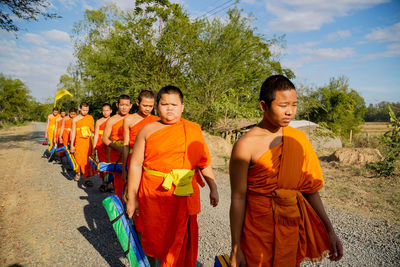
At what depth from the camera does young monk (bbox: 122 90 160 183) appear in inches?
146

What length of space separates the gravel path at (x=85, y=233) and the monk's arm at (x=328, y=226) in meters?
1.86

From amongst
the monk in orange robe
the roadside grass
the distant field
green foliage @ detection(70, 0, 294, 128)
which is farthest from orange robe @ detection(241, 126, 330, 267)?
the distant field

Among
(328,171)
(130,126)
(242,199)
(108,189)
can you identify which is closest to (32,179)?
(108,189)

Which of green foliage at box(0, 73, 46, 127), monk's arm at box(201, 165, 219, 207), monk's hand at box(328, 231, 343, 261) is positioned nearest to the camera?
monk's hand at box(328, 231, 343, 261)

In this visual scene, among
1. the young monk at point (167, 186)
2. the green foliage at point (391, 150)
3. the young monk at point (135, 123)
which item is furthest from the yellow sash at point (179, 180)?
the green foliage at point (391, 150)

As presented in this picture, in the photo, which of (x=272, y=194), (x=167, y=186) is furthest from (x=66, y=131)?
(x=272, y=194)

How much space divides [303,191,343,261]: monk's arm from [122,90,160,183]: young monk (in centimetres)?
250

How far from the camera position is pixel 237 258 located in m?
1.66

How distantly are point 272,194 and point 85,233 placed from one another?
366 centimetres

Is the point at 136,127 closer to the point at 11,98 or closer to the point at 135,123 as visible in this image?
Answer: the point at 135,123

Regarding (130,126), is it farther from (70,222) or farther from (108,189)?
(108,189)

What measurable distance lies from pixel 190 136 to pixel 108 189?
4.68m

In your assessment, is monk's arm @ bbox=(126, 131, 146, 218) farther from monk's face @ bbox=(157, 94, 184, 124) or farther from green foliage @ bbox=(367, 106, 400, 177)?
green foliage @ bbox=(367, 106, 400, 177)

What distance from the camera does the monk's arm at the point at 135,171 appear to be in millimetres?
2537
